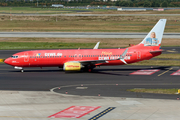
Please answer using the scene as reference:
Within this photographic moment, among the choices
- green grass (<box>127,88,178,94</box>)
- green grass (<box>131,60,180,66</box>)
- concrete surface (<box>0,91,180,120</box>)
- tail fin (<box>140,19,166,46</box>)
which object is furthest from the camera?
green grass (<box>131,60,180,66</box>)

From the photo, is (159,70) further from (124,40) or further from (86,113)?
(124,40)

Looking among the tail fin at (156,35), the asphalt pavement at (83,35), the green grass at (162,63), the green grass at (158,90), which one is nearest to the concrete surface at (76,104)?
the green grass at (158,90)

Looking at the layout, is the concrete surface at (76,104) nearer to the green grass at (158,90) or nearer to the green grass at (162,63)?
the green grass at (158,90)

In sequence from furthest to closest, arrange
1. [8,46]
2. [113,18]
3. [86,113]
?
[113,18], [8,46], [86,113]

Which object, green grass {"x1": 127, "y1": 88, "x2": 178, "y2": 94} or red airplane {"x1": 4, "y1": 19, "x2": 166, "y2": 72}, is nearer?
green grass {"x1": 127, "y1": 88, "x2": 178, "y2": 94}

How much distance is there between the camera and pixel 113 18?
488 feet

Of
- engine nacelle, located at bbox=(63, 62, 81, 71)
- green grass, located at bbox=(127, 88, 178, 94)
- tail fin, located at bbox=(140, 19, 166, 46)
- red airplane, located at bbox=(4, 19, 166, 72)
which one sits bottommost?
green grass, located at bbox=(127, 88, 178, 94)

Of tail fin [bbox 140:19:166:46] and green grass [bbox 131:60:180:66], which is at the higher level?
tail fin [bbox 140:19:166:46]

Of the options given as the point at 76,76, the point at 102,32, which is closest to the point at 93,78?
the point at 76,76

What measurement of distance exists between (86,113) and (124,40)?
62181 millimetres

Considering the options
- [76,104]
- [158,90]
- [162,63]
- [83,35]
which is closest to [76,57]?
[158,90]

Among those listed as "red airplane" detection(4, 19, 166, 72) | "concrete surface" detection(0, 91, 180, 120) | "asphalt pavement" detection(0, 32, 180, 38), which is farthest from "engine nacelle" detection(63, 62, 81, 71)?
"asphalt pavement" detection(0, 32, 180, 38)

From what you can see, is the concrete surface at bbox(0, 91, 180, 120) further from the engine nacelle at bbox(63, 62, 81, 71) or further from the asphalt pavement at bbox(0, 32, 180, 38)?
the asphalt pavement at bbox(0, 32, 180, 38)

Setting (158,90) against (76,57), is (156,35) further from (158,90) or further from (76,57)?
(158,90)
